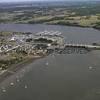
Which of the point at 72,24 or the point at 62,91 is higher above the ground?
the point at 62,91

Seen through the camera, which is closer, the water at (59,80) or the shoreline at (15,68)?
the water at (59,80)

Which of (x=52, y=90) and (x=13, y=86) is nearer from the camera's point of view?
(x=52, y=90)

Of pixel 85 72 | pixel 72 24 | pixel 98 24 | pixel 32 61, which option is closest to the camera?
pixel 85 72

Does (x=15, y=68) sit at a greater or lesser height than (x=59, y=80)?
lesser

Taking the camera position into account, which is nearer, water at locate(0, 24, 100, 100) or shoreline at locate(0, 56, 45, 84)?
water at locate(0, 24, 100, 100)

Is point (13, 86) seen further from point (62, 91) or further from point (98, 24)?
point (98, 24)

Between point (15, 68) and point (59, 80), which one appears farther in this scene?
point (15, 68)

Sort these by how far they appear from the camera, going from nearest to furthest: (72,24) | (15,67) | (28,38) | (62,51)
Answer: (15,67) < (62,51) < (28,38) < (72,24)

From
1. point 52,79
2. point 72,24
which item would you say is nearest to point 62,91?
point 52,79
